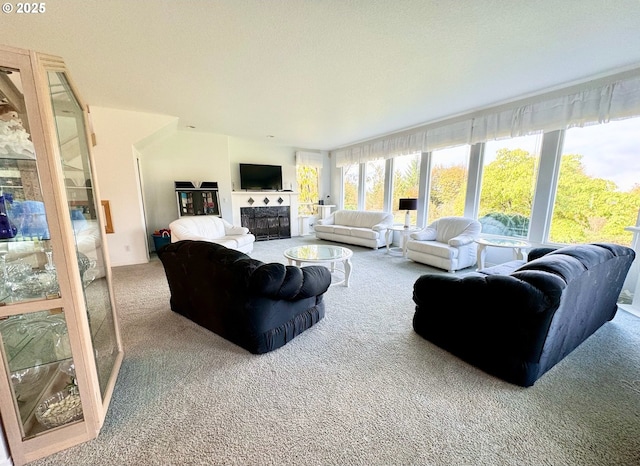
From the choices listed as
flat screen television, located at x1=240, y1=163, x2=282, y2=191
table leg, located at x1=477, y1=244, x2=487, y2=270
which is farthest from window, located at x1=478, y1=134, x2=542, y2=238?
flat screen television, located at x1=240, y1=163, x2=282, y2=191

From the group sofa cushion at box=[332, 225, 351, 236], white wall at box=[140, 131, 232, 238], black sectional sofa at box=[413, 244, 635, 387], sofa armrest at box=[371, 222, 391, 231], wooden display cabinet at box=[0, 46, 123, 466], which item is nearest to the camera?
wooden display cabinet at box=[0, 46, 123, 466]

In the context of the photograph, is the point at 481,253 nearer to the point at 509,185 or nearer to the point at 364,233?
the point at 509,185

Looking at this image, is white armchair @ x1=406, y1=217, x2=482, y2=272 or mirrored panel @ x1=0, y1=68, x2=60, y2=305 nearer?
mirrored panel @ x1=0, y1=68, x2=60, y2=305

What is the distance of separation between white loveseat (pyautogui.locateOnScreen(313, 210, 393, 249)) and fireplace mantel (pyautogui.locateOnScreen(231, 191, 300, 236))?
0.86m

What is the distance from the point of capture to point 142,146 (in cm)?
448

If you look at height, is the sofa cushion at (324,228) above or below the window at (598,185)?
below

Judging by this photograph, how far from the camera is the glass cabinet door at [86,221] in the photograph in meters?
1.30

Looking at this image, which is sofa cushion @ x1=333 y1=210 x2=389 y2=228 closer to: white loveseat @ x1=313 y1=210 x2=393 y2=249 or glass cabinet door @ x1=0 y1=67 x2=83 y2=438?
white loveseat @ x1=313 y1=210 x2=393 y2=249

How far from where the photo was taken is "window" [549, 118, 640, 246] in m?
2.87

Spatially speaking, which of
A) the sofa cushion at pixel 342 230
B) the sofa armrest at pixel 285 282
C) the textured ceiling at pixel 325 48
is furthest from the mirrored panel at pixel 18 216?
the sofa cushion at pixel 342 230

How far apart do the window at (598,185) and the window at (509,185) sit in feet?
1.09

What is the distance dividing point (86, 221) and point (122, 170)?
3.18m

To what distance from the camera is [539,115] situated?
11.1 feet

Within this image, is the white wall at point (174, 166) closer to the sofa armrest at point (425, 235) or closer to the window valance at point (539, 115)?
the window valance at point (539, 115)
